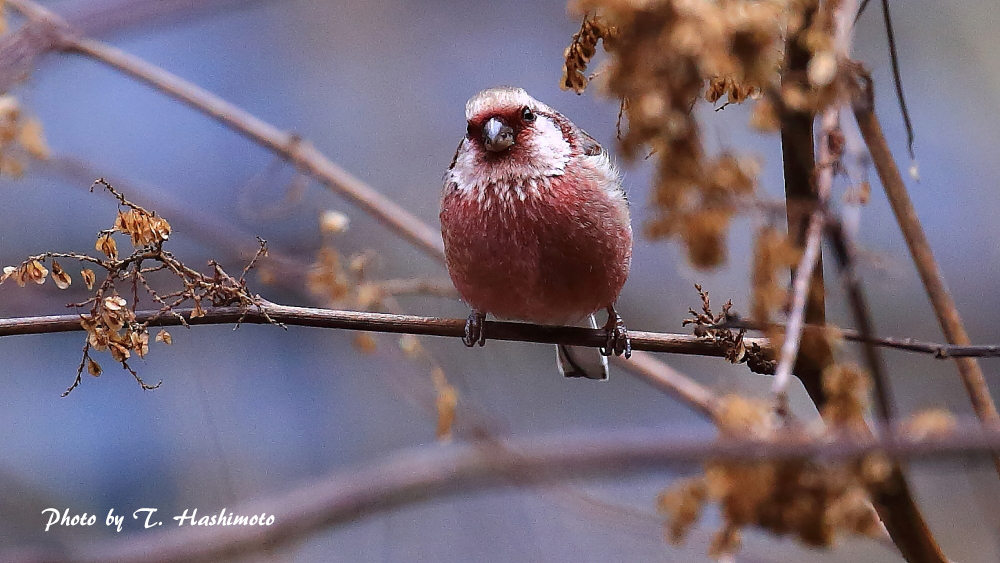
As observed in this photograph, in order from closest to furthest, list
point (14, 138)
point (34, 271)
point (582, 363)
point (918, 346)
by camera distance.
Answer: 1. point (918, 346)
2. point (34, 271)
3. point (14, 138)
4. point (582, 363)

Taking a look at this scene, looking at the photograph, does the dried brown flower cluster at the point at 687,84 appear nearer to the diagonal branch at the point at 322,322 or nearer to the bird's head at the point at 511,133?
the diagonal branch at the point at 322,322

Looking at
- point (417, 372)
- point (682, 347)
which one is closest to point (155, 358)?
point (417, 372)

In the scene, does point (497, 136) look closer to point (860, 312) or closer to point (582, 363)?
point (582, 363)

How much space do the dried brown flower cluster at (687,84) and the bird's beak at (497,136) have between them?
1.88m

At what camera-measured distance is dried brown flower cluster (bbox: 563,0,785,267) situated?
1.08 metres

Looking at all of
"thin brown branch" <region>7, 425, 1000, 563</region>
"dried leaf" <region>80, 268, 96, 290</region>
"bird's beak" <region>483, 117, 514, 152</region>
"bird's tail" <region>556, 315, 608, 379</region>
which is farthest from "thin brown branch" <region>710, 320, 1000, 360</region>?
"bird's tail" <region>556, 315, 608, 379</region>

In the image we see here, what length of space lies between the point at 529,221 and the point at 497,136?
0.30 m

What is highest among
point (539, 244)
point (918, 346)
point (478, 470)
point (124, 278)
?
point (539, 244)

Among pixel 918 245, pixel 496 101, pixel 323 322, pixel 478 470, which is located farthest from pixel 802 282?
pixel 496 101

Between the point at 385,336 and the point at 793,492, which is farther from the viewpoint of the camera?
the point at 385,336

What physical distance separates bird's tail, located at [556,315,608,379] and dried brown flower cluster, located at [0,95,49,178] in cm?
199

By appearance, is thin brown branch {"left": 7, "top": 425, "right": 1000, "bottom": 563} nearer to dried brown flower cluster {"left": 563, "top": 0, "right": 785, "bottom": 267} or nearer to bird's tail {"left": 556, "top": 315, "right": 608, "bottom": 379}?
dried brown flower cluster {"left": 563, "top": 0, "right": 785, "bottom": 267}

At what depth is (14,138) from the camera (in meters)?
2.38

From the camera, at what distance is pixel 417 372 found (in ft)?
11.5
